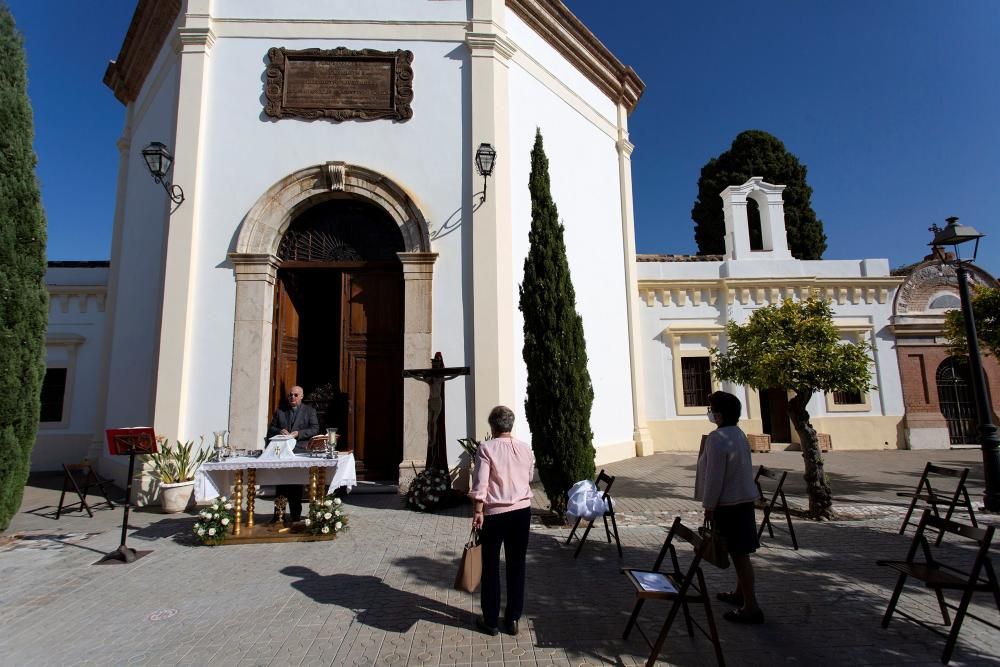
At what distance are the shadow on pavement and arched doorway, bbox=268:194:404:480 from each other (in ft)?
12.7

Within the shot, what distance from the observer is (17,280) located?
21.5 feet

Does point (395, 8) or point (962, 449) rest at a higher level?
point (395, 8)

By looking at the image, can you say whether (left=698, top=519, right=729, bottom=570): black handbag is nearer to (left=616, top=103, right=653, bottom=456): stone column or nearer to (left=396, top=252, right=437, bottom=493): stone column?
(left=396, top=252, right=437, bottom=493): stone column

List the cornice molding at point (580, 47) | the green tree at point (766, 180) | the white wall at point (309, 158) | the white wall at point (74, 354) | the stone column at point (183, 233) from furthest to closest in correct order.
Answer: the green tree at point (766, 180) → the white wall at point (74, 354) → the cornice molding at point (580, 47) → the white wall at point (309, 158) → the stone column at point (183, 233)

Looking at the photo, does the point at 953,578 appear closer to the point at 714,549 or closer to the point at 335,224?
the point at 714,549

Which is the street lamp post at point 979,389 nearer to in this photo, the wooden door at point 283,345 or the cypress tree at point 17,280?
the wooden door at point 283,345

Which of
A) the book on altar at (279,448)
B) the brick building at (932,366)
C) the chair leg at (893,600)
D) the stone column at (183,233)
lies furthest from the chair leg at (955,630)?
the brick building at (932,366)

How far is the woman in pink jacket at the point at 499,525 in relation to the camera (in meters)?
3.39

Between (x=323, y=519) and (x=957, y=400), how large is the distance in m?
17.3

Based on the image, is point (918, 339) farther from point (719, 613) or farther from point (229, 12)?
point (229, 12)

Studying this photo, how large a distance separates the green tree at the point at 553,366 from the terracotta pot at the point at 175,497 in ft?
16.7

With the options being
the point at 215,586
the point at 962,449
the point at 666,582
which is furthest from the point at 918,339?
the point at 215,586

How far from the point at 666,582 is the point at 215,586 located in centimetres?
382

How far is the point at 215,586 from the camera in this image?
4.41 m
